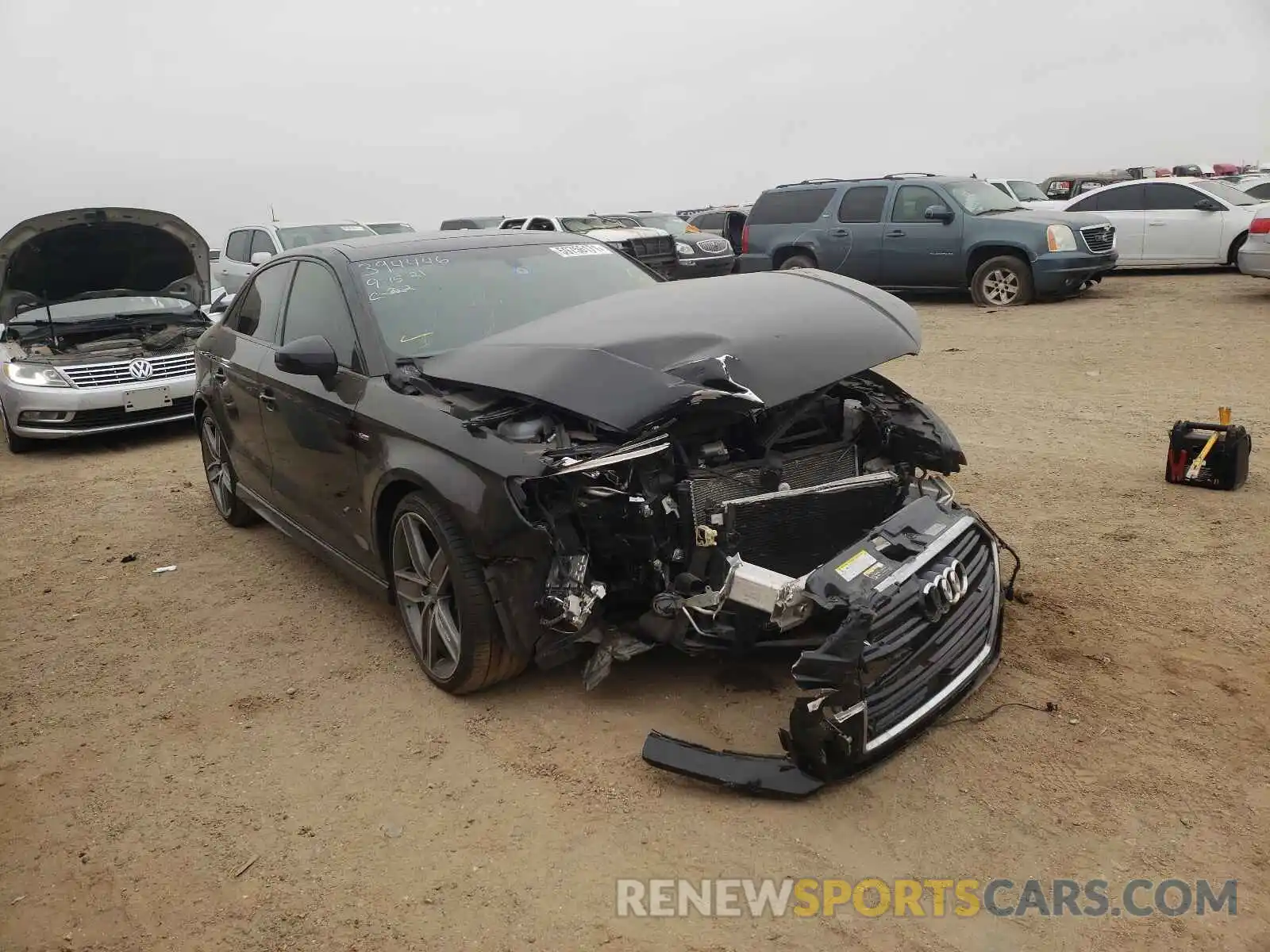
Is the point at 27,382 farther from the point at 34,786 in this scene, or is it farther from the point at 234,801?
the point at 234,801

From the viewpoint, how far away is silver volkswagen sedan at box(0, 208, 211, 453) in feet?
27.3

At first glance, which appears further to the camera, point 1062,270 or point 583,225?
point 583,225

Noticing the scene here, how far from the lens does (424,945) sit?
253cm

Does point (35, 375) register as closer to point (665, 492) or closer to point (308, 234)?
point (308, 234)

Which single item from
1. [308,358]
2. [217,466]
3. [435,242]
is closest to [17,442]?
[217,466]

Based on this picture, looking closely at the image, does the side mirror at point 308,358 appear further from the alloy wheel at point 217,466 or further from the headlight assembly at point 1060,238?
the headlight assembly at point 1060,238

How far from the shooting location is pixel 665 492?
3402mm

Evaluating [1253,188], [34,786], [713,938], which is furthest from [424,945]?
[1253,188]

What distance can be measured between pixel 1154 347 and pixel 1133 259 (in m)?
6.67

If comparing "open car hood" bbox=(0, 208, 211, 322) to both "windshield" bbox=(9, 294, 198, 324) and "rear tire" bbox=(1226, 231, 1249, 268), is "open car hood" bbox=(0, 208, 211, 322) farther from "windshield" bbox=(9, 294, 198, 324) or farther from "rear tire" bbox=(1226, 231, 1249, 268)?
"rear tire" bbox=(1226, 231, 1249, 268)

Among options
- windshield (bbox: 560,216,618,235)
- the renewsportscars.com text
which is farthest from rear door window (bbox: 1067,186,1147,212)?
the renewsportscars.com text

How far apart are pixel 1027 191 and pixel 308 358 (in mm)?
18280

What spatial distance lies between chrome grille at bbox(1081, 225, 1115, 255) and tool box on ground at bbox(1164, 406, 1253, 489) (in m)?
8.69

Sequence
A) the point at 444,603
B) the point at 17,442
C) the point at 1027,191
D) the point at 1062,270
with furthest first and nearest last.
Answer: the point at 1027,191 < the point at 1062,270 < the point at 17,442 < the point at 444,603
